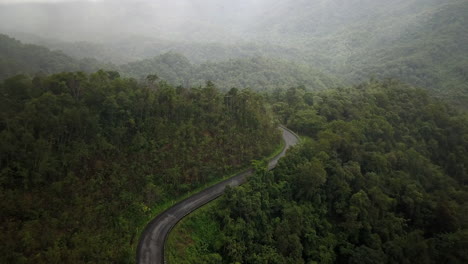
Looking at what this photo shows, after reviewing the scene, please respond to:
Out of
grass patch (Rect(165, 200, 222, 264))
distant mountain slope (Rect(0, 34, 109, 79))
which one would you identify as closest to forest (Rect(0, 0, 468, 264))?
grass patch (Rect(165, 200, 222, 264))

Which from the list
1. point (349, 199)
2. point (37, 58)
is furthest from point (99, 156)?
point (37, 58)

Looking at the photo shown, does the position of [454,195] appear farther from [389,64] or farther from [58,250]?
[389,64]

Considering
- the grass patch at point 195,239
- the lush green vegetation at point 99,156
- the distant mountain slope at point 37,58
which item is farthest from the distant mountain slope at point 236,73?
the grass patch at point 195,239

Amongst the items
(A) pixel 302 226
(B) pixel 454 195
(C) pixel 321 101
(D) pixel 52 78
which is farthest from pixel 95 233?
(B) pixel 454 195

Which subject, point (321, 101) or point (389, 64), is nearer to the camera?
point (321, 101)

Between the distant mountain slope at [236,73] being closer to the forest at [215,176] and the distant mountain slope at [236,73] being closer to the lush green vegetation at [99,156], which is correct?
the forest at [215,176]

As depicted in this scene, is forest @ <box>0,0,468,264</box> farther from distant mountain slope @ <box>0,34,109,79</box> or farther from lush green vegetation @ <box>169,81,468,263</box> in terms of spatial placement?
distant mountain slope @ <box>0,34,109,79</box>

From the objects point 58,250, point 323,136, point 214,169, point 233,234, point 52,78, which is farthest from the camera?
point 323,136
